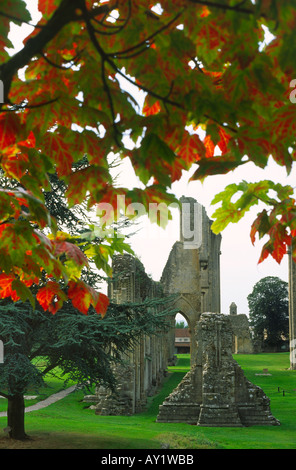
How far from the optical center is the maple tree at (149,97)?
2146 millimetres

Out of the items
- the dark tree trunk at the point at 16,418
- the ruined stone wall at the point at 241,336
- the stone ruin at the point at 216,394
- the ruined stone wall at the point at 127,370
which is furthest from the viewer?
the ruined stone wall at the point at 241,336

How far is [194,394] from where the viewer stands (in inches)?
663

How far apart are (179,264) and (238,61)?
3445cm

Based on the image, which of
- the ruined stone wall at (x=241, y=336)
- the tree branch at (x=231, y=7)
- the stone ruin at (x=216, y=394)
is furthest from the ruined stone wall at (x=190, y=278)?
the tree branch at (x=231, y=7)

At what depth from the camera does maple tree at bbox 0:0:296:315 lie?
215cm

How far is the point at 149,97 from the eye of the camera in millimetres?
2434

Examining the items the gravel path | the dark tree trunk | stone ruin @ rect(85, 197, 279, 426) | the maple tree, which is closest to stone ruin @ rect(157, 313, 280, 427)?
stone ruin @ rect(85, 197, 279, 426)

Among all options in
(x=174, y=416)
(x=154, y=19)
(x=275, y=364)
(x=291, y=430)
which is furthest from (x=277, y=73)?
(x=275, y=364)

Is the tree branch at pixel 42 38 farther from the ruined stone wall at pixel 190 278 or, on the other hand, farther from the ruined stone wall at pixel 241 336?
the ruined stone wall at pixel 241 336

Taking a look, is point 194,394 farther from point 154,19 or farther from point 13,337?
point 154,19

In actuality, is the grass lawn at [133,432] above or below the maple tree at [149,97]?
below

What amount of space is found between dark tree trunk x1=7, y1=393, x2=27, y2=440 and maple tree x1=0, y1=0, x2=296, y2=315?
10164 millimetres

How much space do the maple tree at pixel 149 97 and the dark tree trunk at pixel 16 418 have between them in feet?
33.3

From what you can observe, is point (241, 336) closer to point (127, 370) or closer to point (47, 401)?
point (47, 401)
